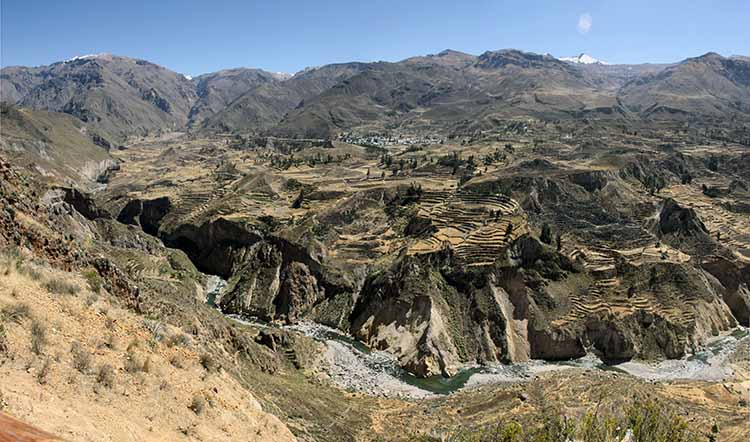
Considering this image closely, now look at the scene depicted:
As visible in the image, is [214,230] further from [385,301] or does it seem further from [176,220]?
[385,301]

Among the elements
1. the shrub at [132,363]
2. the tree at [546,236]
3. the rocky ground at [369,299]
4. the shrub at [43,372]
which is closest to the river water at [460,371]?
the rocky ground at [369,299]

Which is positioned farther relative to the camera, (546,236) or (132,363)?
(546,236)

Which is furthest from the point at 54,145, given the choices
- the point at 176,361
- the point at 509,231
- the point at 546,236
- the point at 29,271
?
the point at 176,361

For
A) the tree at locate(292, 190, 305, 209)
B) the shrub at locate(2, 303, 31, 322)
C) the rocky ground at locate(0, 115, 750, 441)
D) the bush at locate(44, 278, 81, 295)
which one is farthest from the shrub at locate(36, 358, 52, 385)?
the tree at locate(292, 190, 305, 209)

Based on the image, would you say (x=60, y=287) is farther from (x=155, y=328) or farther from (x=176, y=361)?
(x=176, y=361)

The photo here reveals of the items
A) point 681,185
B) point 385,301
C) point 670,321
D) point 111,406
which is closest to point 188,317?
point 111,406

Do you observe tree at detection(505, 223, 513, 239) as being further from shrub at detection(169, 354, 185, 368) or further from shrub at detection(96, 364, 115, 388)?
shrub at detection(96, 364, 115, 388)
